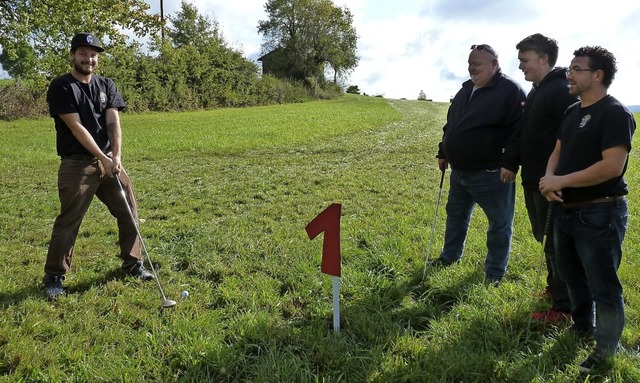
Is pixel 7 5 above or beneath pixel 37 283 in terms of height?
above

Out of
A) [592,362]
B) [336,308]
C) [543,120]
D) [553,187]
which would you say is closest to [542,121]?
[543,120]

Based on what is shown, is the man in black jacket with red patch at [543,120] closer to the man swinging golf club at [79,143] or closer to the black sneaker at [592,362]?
the black sneaker at [592,362]

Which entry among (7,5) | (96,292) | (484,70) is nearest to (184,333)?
(96,292)

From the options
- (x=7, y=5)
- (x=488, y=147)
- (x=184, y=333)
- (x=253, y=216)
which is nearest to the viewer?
(x=184, y=333)

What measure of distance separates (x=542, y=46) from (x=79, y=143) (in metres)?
4.36

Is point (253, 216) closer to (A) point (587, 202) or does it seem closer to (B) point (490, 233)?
(B) point (490, 233)

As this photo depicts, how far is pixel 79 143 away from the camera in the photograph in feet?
14.1

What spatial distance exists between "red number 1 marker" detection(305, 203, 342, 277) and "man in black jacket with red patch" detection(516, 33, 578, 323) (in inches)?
65.2

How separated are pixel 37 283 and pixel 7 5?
13.5 metres

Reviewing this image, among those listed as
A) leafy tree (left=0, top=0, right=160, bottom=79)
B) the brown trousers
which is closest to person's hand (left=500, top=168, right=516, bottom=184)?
the brown trousers

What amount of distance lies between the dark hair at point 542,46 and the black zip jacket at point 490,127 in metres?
0.58

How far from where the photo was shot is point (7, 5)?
1370 cm

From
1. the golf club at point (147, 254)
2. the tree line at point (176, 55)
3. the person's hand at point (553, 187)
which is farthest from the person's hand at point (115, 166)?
the tree line at point (176, 55)

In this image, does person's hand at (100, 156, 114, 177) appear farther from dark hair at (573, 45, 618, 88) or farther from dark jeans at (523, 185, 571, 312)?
dark hair at (573, 45, 618, 88)
